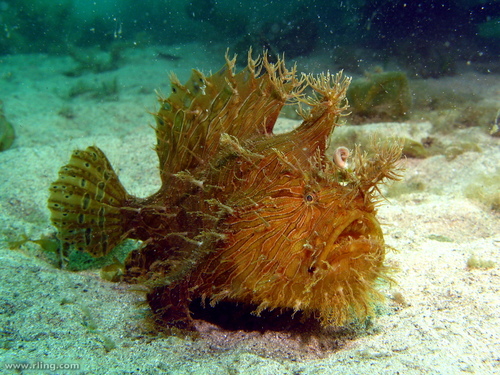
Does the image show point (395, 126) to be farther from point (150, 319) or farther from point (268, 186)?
point (150, 319)

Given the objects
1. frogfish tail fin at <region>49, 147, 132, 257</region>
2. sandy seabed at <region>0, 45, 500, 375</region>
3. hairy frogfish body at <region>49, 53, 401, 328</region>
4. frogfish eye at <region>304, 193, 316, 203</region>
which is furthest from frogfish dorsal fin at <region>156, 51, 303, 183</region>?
sandy seabed at <region>0, 45, 500, 375</region>

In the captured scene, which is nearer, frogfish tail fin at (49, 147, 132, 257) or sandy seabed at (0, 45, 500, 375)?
sandy seabed at (0, 45, 500, 375)

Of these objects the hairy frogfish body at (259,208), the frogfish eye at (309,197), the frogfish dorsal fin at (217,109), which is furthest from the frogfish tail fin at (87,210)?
the frogfish eye at (309,197)

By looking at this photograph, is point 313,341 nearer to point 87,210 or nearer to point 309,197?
point 309,197

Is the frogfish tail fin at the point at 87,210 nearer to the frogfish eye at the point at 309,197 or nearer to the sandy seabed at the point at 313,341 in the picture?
the sandy seabed at the point at 313,341

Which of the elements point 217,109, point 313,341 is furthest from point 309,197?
point 217,109

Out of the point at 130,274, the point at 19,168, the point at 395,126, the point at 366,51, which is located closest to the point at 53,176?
the point at 19,168

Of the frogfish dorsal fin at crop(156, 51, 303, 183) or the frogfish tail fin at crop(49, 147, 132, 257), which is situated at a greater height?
the frogfish dorsal fin at crop(156, 51, 303, 183)

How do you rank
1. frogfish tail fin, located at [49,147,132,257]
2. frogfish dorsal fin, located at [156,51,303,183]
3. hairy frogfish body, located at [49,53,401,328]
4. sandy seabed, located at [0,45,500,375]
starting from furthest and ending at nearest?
frogfish tail fin, located at [49,147,132,257]
frogfish dorsal fin, located at [156,51,303,183]
hairy frogfish body, located at [49,53,401,328]
sandy seabed, located at [0,45,500,375]

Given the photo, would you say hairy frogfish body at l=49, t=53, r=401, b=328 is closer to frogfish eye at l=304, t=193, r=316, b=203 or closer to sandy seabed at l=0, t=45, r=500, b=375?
frogfish eye at l=304, t=193, r=316, b=203
